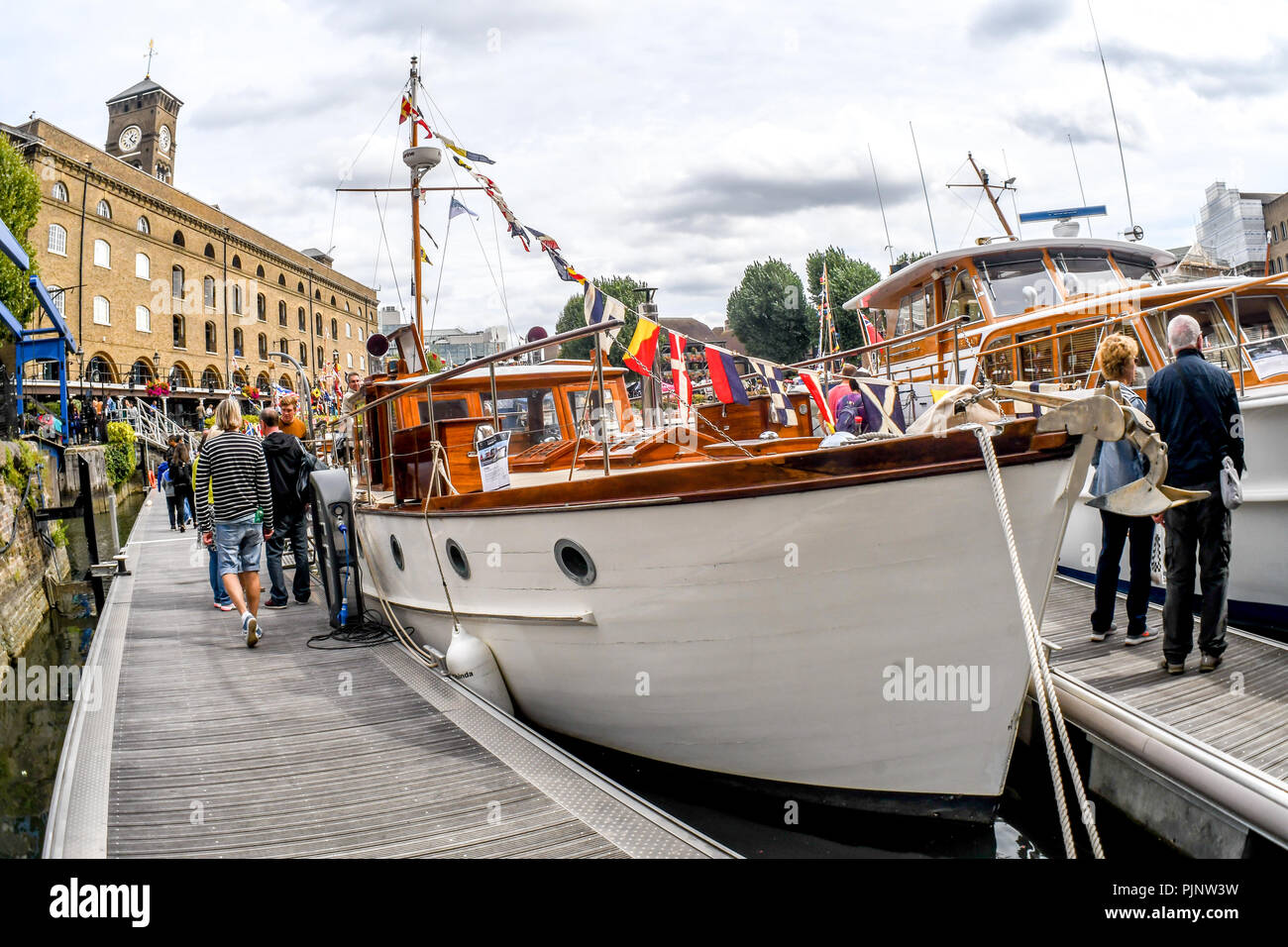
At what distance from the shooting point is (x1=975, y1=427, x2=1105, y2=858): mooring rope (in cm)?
278

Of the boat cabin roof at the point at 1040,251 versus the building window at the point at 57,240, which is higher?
the building window at the point at 57,240

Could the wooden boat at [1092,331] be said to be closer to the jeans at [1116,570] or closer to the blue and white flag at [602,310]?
the jeans at [1116,570]

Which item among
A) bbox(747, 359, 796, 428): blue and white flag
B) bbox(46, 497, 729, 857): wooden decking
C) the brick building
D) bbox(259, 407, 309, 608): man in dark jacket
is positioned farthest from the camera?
the brick building

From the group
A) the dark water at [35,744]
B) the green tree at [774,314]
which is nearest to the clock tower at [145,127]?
→ the green tree at [774,314]

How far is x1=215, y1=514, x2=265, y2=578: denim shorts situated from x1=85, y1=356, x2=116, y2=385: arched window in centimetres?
3219

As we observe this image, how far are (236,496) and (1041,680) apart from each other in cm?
574

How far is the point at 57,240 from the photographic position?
3111cm

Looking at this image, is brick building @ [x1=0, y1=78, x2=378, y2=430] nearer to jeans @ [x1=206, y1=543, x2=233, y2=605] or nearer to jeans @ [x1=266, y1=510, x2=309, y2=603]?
jeans @ [x1=206, y1=543, x2=233, y2=605]

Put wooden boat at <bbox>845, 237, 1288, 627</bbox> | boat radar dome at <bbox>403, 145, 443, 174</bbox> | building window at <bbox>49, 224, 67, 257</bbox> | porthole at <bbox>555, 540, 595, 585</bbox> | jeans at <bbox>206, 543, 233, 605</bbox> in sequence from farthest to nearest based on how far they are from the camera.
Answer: building window at <bbox>49, 224, 67, 257</bbox>
boat radar dome at <bbox>403, 145, 443, 174</bbox>
jeans at <bbox>206, 543, 233, 605</bbox>
wooden boat at <bbox>845, 237, 1288, 627</bbox>
porthole at <bbox>555, 540, 595, 585</bbox>

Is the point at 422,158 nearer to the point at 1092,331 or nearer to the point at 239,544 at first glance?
the point at 239,544

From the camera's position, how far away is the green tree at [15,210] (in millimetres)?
22203

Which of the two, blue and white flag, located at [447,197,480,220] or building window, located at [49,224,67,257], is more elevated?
building window, located at [49,224,67,257]

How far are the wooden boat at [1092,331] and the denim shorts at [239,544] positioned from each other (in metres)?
5.21

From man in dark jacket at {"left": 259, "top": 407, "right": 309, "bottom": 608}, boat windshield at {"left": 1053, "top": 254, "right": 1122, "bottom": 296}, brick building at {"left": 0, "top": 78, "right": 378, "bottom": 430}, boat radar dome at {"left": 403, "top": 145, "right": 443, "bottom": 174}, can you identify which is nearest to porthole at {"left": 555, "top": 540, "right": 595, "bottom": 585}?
man in dark jacket at {"left": 259, "top": 407, "right": 309, "bottom": 608}
